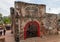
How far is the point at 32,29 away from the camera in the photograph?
12016 mm

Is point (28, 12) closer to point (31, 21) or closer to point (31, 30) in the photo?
point (31, 21)

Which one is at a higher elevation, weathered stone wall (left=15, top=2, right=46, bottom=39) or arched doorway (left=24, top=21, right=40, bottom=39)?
weathered stone wall (left=15, top=2, right=46, bottom=39)

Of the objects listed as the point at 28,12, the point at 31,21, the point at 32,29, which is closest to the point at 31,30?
the point at 32,29

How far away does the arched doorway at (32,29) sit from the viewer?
37.9 feet

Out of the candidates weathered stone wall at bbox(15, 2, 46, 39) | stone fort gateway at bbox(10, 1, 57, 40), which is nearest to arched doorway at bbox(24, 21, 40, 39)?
stone fort gateway at bbox(10, 1, 57, 40)

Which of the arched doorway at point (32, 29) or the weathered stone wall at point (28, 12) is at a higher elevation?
the weathered stone wall at point (28, 12)

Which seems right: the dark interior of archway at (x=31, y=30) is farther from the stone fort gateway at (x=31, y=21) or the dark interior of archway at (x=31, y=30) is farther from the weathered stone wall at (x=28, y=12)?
the weathered stone wall at (x=28, y=12)

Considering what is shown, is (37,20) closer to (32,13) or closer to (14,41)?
(32,13)

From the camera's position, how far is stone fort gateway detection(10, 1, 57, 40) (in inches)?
427

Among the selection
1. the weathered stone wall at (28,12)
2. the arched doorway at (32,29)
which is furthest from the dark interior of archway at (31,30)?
the weathered stone wall at (28,12)

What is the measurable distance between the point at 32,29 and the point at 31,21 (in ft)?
2.83

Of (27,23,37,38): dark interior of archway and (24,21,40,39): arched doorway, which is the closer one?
(24,21,40,39): arched doorway

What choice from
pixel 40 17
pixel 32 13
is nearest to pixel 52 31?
pixel 40 17

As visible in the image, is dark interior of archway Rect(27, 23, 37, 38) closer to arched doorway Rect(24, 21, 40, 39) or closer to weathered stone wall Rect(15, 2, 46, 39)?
arched doorway Rect(24, 21, 40, 39)
